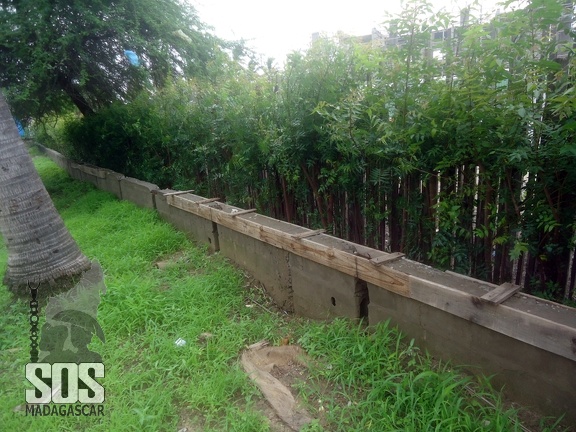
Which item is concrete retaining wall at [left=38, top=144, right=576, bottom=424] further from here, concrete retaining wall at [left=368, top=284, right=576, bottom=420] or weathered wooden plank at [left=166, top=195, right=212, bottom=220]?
weathered wooden plank at [left=166, top=195, right=212, bottom=220]

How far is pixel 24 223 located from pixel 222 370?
106 inches

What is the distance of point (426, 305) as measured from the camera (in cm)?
252

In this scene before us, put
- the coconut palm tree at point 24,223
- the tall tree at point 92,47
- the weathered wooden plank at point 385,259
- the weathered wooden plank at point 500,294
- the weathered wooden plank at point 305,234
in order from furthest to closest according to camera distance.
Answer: the tall tree at point 92,47 < the coconut palm tree at point 24,223 < the weathered wooden plank at point 305,234 < the weathered wooden plank at point 385,259 < the weathered wooden plank at point 500,294

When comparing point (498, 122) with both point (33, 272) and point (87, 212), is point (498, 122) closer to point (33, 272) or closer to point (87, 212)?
point (33, 272)

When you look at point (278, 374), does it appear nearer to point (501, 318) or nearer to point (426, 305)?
point (426, 305)

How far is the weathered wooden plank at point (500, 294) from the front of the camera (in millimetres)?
2154

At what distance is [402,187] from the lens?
313cm

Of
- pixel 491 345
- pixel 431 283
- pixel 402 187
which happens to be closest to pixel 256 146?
pixel 402 187

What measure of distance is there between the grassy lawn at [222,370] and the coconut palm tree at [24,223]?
328 mm

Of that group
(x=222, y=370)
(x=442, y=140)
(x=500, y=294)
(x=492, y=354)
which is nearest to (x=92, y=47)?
(x=222, y=370)

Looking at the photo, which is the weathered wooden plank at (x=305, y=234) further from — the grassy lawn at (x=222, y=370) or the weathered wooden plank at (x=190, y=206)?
the weathered wooden plank at (x=190, y=206)

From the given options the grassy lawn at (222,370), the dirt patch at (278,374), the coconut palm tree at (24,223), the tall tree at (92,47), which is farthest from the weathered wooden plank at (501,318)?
the tall tree at (92,47)

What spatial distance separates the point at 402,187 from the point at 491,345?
1322 millimetres

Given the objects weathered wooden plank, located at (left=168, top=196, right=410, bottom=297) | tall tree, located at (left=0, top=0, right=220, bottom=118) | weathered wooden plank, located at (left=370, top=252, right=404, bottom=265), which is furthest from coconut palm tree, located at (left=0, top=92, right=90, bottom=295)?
tall tree, located at (left=0, top=0, right=220, bottom=118)
